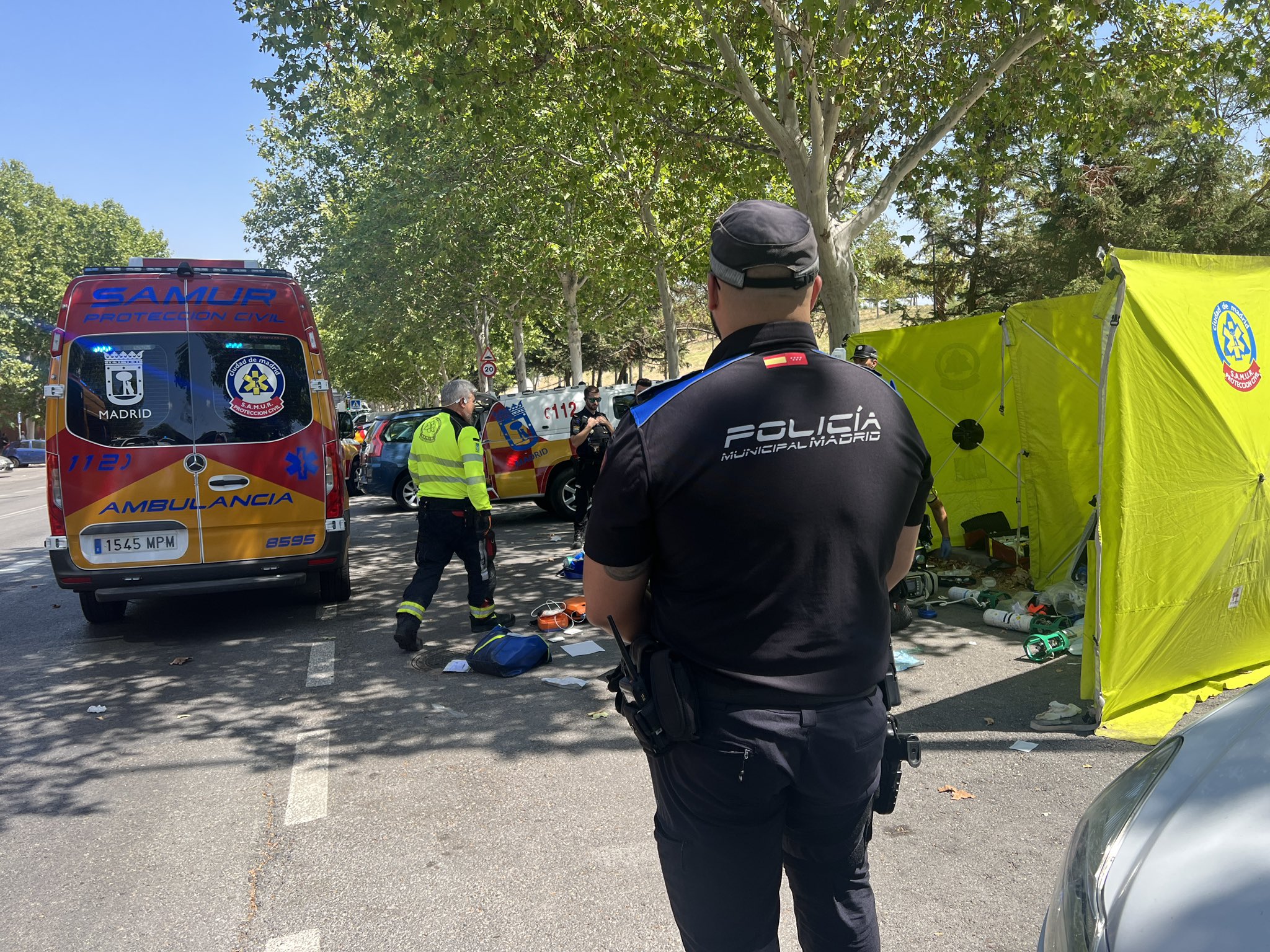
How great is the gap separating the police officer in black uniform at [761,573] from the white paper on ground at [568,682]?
390 cm

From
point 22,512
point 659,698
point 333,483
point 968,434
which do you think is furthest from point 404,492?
point 659,698

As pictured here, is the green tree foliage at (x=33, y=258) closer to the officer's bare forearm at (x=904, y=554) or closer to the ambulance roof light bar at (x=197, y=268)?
the ambulance roof light bar at (x=197, y=268)

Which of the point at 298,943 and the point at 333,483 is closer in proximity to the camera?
the point at 298,943

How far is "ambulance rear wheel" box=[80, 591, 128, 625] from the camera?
25.2 ft

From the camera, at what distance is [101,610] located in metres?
7.84

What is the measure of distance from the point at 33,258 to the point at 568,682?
57.0 metres

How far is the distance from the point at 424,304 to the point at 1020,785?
99.7 ft

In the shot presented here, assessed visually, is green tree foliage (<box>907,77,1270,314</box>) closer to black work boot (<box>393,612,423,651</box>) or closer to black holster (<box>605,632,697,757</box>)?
black work boot (<box>393,612,423,651</box>)

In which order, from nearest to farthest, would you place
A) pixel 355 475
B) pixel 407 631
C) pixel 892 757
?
1. pixel 892 757
2. pixel 407 631
3. pixel 355 475

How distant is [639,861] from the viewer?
358 cm

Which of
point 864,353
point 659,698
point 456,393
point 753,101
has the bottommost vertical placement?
point 659,698

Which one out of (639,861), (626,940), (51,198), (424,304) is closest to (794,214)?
(626,940)

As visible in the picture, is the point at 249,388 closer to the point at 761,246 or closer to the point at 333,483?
the point at 333,483

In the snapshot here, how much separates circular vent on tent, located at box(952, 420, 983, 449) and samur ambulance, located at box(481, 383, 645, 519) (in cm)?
550
